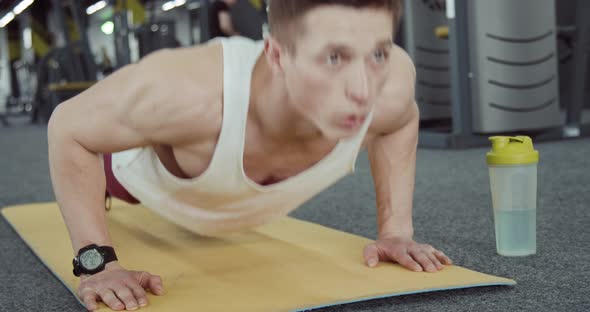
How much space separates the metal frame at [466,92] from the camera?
3.13m

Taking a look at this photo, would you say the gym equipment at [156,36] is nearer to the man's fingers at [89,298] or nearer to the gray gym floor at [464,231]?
the gray gym floor at [464,231]

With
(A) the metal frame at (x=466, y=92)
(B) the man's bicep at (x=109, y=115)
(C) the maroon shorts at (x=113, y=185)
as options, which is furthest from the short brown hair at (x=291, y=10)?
(A) the metal frame at (x=466, y=92)

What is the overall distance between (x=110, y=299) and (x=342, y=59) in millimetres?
494

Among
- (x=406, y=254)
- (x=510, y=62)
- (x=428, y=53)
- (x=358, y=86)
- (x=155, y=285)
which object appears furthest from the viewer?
(x=428, y=53)

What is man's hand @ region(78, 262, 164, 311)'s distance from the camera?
1.07 m

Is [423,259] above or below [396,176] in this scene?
below

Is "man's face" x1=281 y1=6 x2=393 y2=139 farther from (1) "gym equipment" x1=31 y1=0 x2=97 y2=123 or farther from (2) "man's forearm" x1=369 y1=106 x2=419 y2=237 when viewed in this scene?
(1) "gym equipment" x1=31 y1=0 x2=97 y2=123

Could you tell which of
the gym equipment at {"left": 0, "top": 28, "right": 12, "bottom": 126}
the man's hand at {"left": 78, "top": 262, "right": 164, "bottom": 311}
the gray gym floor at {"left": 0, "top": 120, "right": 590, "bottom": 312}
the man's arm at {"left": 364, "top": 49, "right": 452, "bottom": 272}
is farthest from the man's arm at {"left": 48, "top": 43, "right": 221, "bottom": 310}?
the gym equipment at {"left": 0, "top": 28, "right": 12, "bottom": 126}

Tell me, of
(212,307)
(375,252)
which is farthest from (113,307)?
(375,252)

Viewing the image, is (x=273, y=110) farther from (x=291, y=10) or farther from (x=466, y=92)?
(x=466, y=92)

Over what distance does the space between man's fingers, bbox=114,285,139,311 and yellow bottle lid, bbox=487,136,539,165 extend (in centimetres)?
64

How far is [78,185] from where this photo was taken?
1129 millimetres

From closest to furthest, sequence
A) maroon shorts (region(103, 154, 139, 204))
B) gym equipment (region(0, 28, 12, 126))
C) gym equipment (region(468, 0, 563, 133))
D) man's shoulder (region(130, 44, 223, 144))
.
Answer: man's shoulder (region(130, 44, 223, 144)) < maroon shorts (region(103, 154, 139, 204)) < gym equipment (region(468, 0, 563, 133)) < gym equipment (region(0, 28, 12, 126))

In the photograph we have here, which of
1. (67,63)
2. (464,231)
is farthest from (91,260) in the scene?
(67,63)
